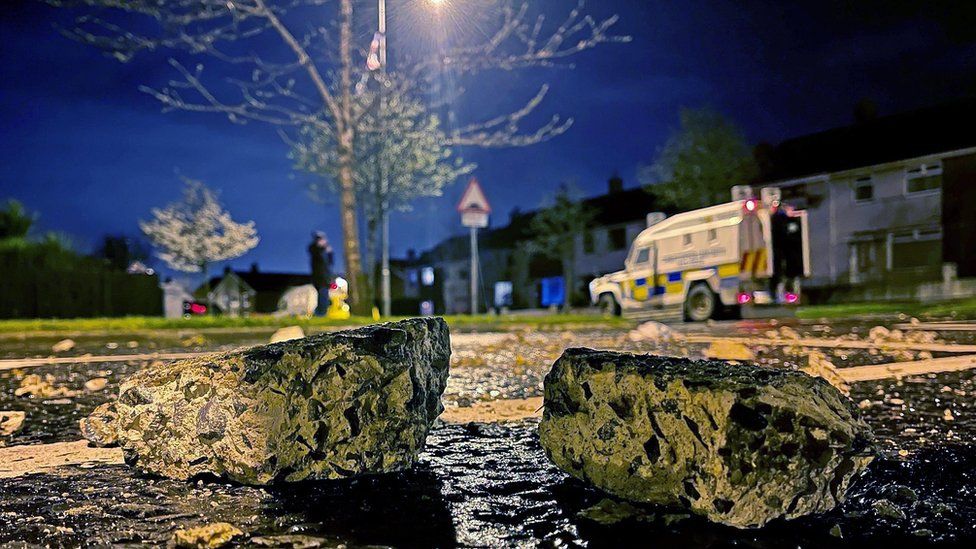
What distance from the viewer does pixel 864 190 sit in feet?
98.5

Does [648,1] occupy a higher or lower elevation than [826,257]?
higher

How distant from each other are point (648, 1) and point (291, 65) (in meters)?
12.8

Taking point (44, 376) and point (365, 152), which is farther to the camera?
point (365, 152)

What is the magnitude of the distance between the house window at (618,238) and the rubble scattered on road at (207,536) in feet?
139

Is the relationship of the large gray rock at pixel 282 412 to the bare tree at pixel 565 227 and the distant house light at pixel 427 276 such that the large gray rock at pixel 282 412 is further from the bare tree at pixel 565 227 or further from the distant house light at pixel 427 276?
the distant house light at pixel 427 276

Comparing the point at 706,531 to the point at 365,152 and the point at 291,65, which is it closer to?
the point at 291,65

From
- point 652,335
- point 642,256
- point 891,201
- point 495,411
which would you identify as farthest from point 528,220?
point 495,411

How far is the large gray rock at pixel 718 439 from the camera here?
5.20 feet

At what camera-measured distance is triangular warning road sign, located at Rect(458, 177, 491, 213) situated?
13000mm

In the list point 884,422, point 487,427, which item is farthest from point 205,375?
point 884,422

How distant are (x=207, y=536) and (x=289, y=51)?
1624 centimetres

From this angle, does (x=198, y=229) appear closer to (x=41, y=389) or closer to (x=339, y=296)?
(x=339, y=296)

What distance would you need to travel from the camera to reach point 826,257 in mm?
31484

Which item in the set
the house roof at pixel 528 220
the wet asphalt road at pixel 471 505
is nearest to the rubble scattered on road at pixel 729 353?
the wet asphalt road at pixel 471 505
